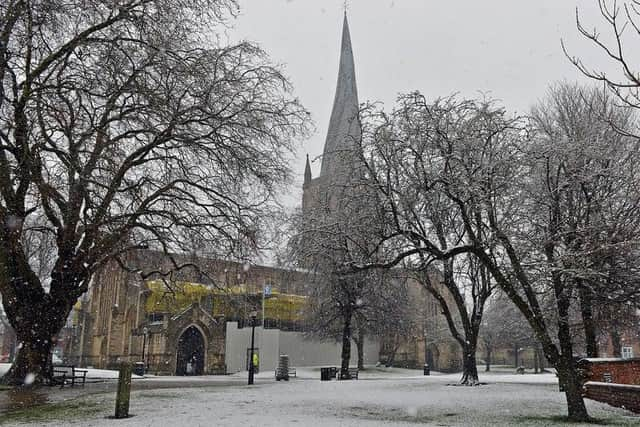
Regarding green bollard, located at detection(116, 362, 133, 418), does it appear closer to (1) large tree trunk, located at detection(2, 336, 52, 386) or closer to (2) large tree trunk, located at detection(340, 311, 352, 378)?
(1) large tree trunk, located at detection(2, 336, 52, 386)

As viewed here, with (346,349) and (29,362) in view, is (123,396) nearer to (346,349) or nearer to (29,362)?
(29,362)

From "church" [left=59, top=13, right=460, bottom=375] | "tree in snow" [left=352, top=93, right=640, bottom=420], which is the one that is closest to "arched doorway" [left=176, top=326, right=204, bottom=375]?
"church" [left=59, top=13, right=460, bottom=375]

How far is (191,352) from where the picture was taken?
45.3 meters

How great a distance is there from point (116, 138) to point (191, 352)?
105ft

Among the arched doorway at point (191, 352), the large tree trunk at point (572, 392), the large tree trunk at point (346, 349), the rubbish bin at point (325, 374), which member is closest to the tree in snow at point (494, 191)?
the large tree trunk at point (572, 392)

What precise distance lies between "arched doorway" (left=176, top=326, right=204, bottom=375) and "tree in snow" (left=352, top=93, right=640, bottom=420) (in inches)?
1247

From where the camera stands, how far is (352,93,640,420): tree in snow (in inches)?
527

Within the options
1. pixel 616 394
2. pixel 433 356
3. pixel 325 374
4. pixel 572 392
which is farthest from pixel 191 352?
pixel 572 392

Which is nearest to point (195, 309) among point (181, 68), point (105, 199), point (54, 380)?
point (54, 380)

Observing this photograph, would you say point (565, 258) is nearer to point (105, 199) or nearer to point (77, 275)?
point (105, 199)

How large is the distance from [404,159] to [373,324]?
28025 mm

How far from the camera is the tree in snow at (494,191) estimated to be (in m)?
13.4

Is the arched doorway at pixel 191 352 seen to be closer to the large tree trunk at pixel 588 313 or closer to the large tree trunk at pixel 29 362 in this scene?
the large tree trunk at pixel 29 362

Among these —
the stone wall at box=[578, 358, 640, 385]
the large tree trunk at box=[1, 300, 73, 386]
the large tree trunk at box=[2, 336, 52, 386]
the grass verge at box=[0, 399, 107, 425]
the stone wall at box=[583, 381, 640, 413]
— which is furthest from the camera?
the large tree trunk at box=[2, 336, 52, 386]
